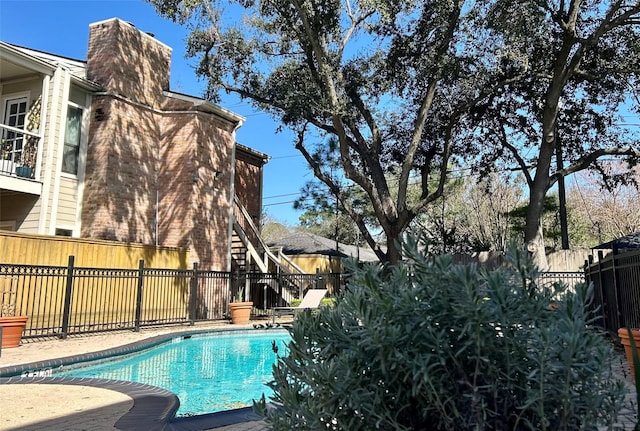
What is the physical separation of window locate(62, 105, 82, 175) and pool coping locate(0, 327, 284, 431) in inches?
309

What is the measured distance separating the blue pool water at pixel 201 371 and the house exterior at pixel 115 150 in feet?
16.3

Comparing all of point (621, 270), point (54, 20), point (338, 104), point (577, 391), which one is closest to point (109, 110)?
point (54, 20)

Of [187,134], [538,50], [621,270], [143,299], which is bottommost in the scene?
[143,299]

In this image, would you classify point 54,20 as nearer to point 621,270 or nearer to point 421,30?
point 421,30

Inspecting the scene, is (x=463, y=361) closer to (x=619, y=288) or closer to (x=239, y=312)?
(x=619, y=288)

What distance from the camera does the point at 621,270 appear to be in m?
8.42

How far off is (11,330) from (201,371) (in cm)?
376

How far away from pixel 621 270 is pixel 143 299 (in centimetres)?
1147

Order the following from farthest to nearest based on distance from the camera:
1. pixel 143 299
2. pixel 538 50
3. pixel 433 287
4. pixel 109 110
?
pixel 538 50, pixel 109 110, pixel 143 299, pixel 433 287

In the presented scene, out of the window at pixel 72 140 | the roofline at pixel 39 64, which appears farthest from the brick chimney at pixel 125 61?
the window at pixel 72 140

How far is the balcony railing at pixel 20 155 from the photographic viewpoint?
1195 cm

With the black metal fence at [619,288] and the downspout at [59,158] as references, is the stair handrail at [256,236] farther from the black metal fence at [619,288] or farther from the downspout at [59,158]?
the black metal fence at [619,288]

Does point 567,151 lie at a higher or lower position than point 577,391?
higher

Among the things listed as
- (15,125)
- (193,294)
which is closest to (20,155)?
(15,125)
